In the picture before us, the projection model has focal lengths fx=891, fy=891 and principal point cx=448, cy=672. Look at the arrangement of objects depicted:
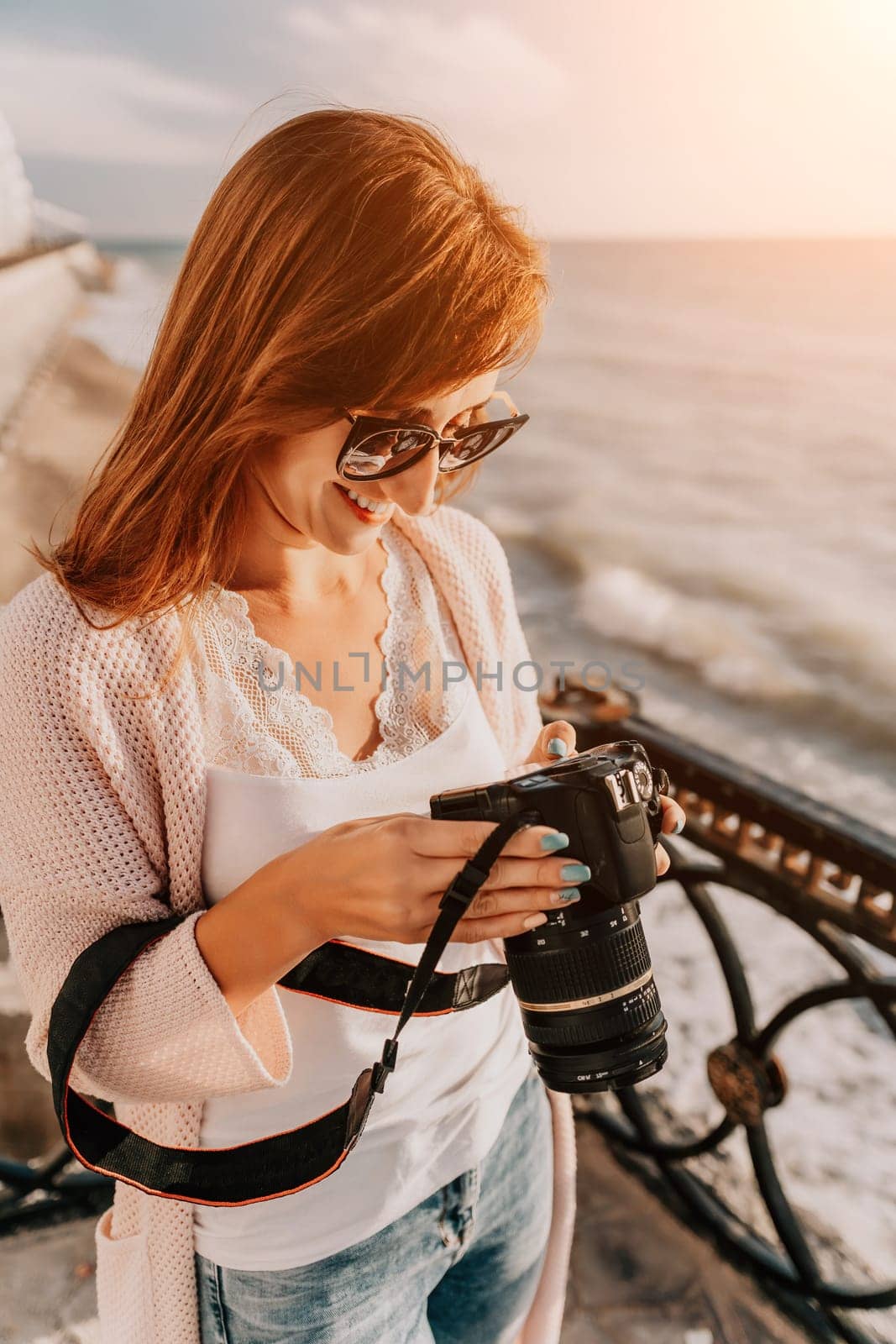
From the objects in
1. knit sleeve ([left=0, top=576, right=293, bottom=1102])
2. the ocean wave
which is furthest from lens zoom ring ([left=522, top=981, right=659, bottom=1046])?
the ocean wave

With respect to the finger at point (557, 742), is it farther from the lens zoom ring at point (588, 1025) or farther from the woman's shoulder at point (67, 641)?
the woman's shoulder at point (67, 641)

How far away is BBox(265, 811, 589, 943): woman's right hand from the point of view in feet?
1.89

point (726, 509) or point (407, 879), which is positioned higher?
point (407, 879)

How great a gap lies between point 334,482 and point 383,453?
0.05m

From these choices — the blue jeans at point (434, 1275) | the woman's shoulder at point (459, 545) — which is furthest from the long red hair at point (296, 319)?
the blue jeans at point (434, 1275)

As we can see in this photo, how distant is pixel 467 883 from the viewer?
1.86ft

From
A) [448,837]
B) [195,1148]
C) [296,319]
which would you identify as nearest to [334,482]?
[296,319]

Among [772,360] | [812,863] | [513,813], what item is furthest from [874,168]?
[772,360]

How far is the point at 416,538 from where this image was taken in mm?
1013

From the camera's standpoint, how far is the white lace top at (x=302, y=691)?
76 centimetres

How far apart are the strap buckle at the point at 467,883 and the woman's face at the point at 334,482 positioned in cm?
35

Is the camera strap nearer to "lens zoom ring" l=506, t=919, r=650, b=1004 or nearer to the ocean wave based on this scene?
"lens zoom ring" l=506, t=919, r=650, b=1004

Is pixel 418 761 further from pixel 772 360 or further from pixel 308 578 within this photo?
pixel 772 360

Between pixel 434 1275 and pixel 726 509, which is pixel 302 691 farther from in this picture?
pixel 726 509
